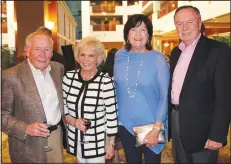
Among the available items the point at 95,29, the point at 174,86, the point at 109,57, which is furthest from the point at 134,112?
the point at 95,29

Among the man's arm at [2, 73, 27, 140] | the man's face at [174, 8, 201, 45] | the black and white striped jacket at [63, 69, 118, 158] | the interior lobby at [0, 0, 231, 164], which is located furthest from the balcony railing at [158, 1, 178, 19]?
the man's arm at [2, 73, 27, 140]

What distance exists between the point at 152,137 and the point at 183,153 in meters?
0.38

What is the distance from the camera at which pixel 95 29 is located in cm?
3070

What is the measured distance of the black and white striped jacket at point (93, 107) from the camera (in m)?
2.34

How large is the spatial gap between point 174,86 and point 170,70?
0.20m

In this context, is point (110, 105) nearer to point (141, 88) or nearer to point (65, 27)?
point (141, 88)

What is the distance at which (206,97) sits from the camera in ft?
7.37

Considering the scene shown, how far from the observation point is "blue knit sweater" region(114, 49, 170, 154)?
2.34 m

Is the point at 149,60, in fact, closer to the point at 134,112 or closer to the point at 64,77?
the point at 134,112

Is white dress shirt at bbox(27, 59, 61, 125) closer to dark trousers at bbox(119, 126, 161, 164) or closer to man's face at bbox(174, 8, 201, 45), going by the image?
dark trousers at bbox(119, 126, 161, 164)

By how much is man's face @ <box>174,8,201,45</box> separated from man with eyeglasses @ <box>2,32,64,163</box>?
1.07 meters

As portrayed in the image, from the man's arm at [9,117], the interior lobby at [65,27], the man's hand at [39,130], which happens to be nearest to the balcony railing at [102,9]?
the interior lobby at [65,27]

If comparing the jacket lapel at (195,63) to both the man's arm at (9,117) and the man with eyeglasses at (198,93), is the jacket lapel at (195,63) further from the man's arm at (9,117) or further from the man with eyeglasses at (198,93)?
the man's arm at (9,117)

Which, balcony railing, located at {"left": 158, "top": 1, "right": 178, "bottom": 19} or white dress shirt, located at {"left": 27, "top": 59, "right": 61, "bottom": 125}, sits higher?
balcony railing, located at {"left": 158, "top": 1, "right": 178, "bottom": 19}
